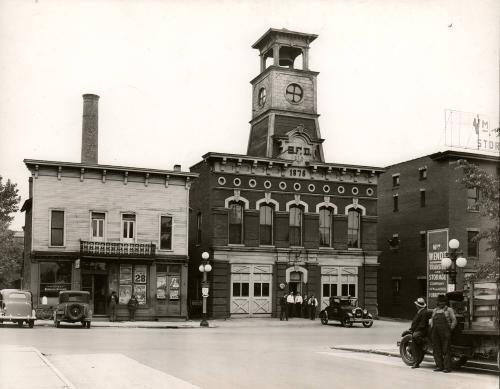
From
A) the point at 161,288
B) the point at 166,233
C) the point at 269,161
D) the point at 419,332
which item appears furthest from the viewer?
the point at 269,161

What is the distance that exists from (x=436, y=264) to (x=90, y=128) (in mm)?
23698

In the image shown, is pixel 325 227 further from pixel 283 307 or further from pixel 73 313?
pixel 73 313

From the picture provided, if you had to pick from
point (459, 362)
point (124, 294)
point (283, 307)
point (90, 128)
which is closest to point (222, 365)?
point (459, 362)

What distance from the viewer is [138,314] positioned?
38125 millimetres

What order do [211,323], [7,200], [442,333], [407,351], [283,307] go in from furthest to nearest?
[7,200]
[283,307]
[211,323]
[407,351]
[442,333]

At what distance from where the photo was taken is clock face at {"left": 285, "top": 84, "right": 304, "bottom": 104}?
44938 mm

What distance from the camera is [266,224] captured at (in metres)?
42.1

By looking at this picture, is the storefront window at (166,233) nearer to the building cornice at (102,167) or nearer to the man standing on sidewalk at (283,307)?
the building cornice at (102,167)

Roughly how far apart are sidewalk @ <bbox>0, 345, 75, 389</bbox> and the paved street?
0.63ft

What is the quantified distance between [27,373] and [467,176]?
14.9 meters

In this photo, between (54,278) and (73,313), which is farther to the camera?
(54,278)

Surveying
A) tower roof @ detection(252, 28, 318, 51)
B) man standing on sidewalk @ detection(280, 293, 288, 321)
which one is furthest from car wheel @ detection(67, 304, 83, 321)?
tower roof @ detection(252, 28, 318, 51)

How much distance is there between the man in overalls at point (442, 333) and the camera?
16.0 m

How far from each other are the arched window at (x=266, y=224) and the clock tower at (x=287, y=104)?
3.37 meters
